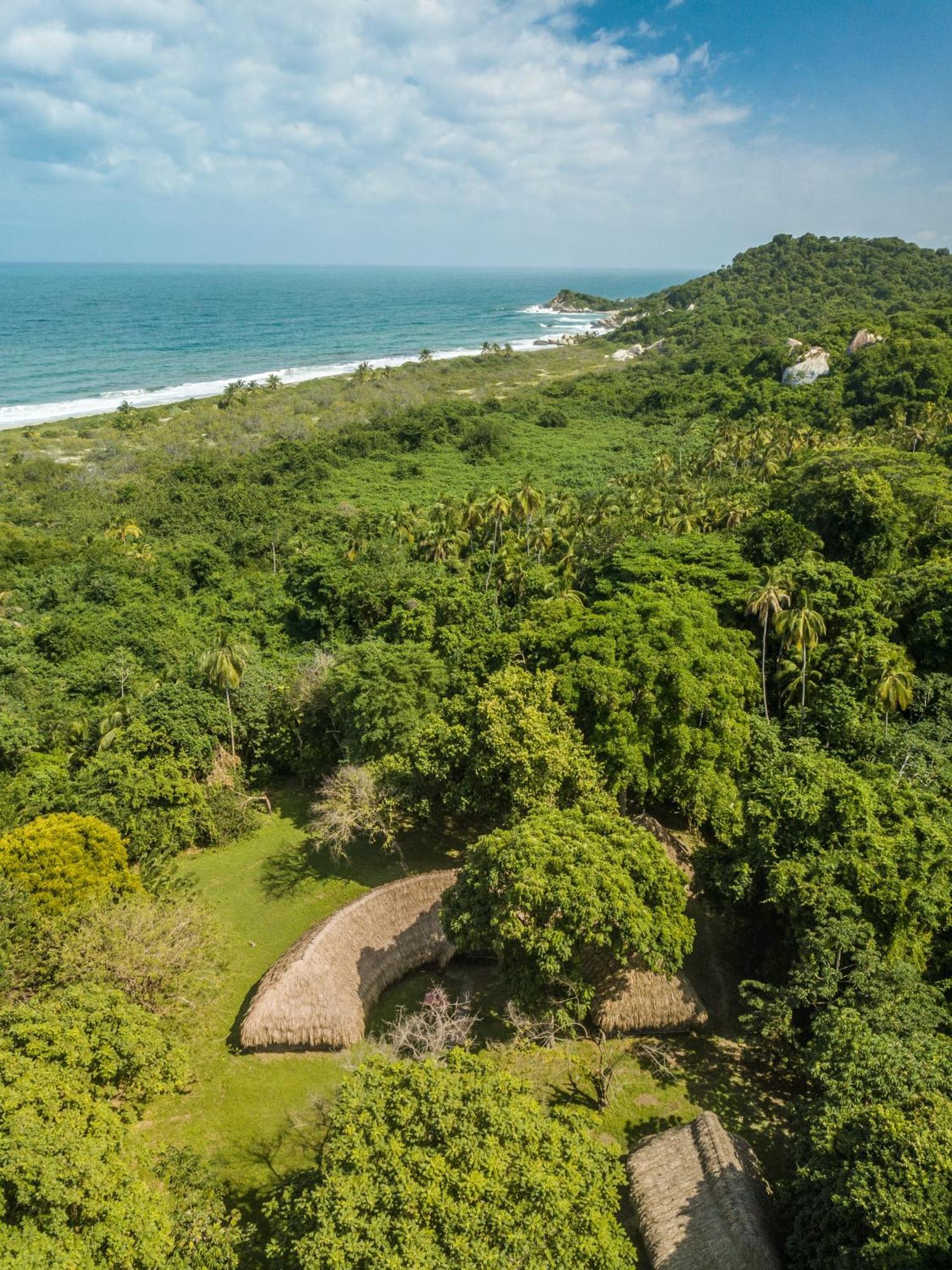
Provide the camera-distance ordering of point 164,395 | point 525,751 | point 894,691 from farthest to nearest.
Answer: point 164,395, point 894,691, point 525,751

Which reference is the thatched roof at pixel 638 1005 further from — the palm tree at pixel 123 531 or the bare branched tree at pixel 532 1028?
the palm tree at pixel 123 531

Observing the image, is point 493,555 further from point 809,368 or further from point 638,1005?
point 809,368

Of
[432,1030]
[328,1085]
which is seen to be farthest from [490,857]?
[328,1085]

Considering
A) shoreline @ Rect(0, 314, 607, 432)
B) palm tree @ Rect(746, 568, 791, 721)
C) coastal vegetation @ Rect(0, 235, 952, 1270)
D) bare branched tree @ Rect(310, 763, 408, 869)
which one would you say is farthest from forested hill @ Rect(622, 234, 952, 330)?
bare branched tree @ Rect(310, 763, 408, 869)

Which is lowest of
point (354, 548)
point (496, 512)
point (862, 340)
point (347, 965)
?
point (347, 965)

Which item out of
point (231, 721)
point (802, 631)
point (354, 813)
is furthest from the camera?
point (231, 721)

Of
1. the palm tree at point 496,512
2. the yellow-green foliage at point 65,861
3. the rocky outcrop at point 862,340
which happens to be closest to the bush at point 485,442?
the palm tree at point 496,512

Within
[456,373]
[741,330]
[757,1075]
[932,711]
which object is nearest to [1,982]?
[757,1075]
